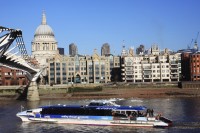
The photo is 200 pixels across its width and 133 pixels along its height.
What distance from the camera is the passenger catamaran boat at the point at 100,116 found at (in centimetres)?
6488

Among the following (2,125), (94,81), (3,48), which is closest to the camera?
(3,48)

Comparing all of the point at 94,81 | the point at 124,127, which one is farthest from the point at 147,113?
the point at 94,81

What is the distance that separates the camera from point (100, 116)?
67.5 metres

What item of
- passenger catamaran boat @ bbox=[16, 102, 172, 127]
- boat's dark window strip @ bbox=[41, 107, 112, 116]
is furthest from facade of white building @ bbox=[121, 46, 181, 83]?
boat's dark window strip @ bbox=[41, 107, 112, 116]

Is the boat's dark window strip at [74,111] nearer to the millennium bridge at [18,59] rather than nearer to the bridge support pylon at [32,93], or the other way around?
the millennium bridge at [18,59]

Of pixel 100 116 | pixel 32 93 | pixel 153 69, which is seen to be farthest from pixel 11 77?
pixel 100 116

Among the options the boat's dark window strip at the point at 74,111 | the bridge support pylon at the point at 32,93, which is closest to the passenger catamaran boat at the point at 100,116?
the boat's dark window strip at the point at 74,111

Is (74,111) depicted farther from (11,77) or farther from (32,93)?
(11,77)

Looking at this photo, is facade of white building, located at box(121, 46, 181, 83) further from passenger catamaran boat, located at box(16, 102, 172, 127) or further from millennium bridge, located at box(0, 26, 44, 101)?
passenger catamaran boat, located at box(16, 102, 172, 127)

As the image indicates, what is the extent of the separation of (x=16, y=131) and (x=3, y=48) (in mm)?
12253

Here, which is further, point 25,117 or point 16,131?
point 25,117

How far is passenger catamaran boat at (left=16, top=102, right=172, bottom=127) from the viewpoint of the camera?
64875 millimetres

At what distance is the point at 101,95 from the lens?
137m

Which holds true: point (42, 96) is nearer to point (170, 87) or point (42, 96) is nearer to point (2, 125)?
point (170, 87)
